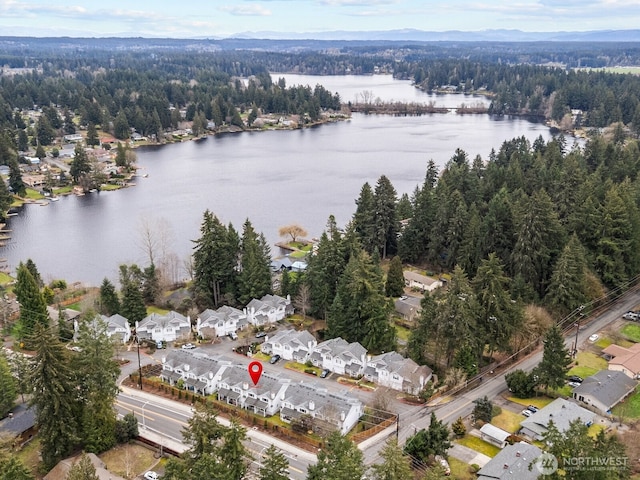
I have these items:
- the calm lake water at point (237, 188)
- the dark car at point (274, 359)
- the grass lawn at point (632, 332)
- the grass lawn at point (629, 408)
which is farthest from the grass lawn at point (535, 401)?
the calm lake water at point (237, 188)

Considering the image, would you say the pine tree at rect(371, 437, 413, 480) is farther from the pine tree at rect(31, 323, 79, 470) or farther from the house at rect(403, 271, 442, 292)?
the house at rect(403, 271, 442, 292)

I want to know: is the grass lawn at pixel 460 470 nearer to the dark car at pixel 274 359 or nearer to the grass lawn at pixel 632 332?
the dark car at pixel 274 359

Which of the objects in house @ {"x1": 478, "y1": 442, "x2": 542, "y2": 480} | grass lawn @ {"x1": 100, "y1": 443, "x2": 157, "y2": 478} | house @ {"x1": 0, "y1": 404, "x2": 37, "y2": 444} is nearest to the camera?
house @ {"x1": 478, "y1": 442, "x2": 542, "y2": 480}

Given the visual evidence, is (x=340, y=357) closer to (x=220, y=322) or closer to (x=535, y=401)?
(x=220, y=322)

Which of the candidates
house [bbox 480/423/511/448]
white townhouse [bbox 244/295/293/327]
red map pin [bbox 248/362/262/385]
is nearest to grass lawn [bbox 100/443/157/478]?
red map pin [bbox 248/362/262/385]

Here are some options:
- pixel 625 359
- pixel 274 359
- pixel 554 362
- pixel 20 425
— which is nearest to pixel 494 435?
pixel 554 362
